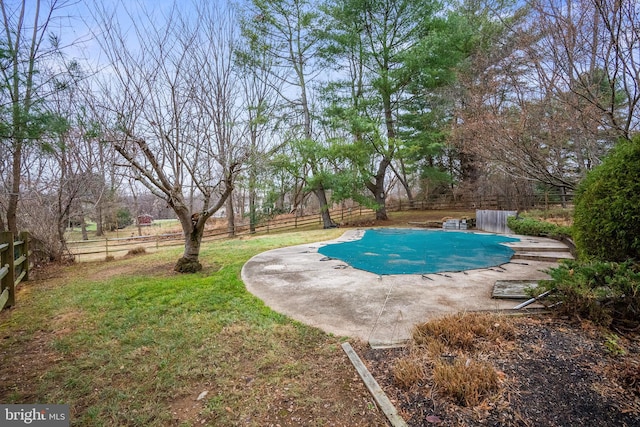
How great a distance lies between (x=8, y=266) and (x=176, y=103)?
3.30m

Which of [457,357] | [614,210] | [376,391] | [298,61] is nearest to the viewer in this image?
[376,391]

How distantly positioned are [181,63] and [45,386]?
5010 mm

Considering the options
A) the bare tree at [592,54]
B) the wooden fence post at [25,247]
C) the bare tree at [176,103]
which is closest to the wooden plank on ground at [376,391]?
the bare tree at [592,54]

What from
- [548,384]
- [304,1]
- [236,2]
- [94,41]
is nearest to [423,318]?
[548,384]

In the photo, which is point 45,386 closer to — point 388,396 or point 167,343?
point 167,343

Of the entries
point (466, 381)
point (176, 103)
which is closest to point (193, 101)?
point (176, 103)

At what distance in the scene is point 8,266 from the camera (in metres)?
3.73

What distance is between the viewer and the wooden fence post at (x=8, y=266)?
3664mm

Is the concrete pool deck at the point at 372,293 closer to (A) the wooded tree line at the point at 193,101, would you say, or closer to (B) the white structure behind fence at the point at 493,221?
(A) the wooded tree line at the point at 193,101

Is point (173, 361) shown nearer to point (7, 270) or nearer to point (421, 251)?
point (7, 270)

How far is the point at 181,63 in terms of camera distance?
5.19 meters

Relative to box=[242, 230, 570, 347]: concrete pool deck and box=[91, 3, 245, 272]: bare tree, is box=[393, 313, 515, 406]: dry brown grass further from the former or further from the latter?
box=[91, 3, 245, 272]: bare tree

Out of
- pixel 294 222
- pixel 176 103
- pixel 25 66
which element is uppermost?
pixel 176 103

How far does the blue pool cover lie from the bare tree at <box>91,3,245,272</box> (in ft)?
11.0
